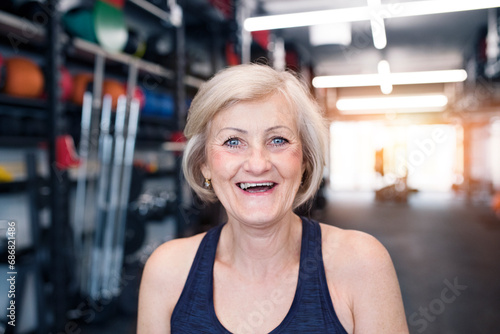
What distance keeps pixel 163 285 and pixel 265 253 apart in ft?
0.98

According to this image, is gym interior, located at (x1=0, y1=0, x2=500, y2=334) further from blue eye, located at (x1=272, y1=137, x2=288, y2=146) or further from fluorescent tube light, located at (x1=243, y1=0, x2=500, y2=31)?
blue eye, located at (x1=272, y1=137, x2=288, y2=146)

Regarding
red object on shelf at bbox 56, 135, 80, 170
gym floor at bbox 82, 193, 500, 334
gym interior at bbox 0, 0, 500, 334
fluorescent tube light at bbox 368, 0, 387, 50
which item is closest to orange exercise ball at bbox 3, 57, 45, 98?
gym interior at bbox 0, 0, 500, 334

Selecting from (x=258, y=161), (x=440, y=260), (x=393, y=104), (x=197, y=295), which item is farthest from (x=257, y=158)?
(x=393, y=104)

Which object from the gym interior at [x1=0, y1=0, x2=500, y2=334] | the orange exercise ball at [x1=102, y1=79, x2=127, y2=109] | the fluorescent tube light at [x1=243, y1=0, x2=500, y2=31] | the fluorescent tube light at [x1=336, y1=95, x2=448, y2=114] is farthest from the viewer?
the fluorescent tube light at [x1=336, y1=95, x2=448, y2=114]

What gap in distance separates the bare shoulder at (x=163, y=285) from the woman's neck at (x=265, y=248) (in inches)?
4.5

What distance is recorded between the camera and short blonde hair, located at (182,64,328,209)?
3.30 ft

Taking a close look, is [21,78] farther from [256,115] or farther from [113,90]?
[256,115]

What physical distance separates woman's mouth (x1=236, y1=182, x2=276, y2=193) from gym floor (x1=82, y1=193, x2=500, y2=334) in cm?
199

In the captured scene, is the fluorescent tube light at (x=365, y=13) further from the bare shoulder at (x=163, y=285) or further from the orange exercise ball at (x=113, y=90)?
the orange exercise ball at (x=113, y=90)

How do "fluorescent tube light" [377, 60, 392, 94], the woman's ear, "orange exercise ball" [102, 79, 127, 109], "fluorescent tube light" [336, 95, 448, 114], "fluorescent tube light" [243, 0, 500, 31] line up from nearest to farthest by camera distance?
the woman's ear → "fluorescent tube light" [243, 0, 500, 31] → "fluorescent tube light" [377, 60, 392, 94] → "orange exercise ball" [102, 79, 127, 109] → "fluorescent tube light" [336, 95, 448, 114]

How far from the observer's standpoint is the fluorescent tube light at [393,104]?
9.15 metres

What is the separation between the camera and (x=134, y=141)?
10.5 feet

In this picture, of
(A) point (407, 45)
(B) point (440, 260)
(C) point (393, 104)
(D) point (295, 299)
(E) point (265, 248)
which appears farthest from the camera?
(C) point (393, 104)

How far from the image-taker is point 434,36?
6.56 m
